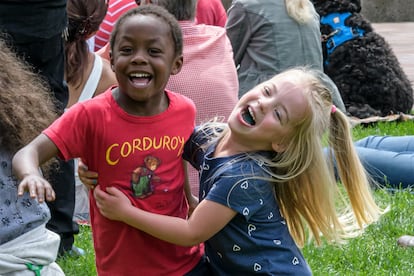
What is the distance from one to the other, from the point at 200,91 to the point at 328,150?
71.3 inches

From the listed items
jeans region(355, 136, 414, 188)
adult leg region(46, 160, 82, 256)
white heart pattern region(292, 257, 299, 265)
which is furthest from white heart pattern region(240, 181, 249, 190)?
jeans region(355, 136, 414, 188)

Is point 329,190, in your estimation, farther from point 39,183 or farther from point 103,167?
point 39,183

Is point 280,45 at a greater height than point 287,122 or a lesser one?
lesser

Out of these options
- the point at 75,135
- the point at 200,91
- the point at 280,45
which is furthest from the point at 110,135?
the point at 280,45

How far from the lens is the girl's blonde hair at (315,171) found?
3.38m

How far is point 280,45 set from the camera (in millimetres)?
7133

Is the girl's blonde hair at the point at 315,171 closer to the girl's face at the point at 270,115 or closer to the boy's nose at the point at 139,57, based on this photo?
the girl's face at the point at 270,115

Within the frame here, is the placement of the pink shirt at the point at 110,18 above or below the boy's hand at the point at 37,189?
below

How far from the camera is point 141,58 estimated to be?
3.28 metres

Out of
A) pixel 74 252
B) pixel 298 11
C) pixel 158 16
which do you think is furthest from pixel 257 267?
pixel 298 11

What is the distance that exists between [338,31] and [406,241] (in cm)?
377

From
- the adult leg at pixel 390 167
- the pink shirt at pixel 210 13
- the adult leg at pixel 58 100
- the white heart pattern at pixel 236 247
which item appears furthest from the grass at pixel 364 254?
the pink shirt at pixel 210 13

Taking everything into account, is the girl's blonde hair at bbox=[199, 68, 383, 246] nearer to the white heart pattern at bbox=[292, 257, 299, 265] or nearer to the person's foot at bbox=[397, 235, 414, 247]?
the white heart pattern at bbox=[292, 257, 299, 265]

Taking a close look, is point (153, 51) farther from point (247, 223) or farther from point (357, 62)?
point (357, 62)
